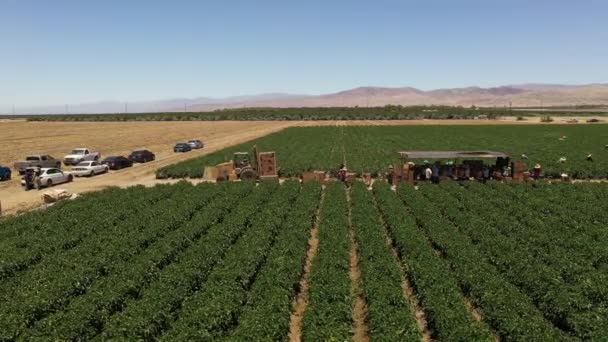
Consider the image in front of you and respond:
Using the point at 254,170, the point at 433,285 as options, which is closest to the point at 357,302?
the point at 433,285

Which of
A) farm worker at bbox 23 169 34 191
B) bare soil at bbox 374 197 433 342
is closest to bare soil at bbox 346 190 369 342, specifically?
bare soil at bbox 374 197 433 342

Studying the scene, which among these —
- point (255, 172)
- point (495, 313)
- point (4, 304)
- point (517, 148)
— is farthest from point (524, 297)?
point (517, 148)

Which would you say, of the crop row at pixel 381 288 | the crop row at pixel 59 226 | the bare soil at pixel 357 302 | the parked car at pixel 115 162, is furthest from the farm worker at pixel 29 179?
the bare soil at pixel 357 302

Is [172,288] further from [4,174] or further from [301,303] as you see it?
[4,174]

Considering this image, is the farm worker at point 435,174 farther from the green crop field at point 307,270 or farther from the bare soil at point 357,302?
the bare soil at point 357,302

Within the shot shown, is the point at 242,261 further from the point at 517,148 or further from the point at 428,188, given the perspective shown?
the point at 517,148

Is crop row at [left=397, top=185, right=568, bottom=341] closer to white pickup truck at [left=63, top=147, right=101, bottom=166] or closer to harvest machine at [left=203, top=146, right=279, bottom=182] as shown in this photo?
harvest machine at [left=203, top=146, right=279, bottom=182]
